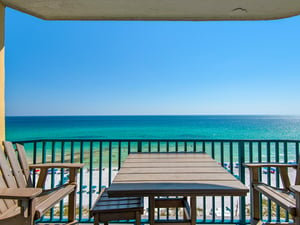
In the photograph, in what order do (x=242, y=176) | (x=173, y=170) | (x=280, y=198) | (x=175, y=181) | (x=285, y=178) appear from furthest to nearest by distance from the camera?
(x=242, y=176) → (x=285, y=178) → (x=280, y=198) → (x=173, y=170) → (x=175, y=181)

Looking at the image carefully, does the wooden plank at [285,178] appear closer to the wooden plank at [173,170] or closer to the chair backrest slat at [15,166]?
the wooden plank at [173,170]

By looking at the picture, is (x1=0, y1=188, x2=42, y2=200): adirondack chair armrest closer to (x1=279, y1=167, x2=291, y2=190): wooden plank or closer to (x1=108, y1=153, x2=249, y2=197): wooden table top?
(x1=108, y1=153, x2=249, y2=197): wooden table top

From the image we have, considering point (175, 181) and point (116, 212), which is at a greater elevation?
point (175, 181)

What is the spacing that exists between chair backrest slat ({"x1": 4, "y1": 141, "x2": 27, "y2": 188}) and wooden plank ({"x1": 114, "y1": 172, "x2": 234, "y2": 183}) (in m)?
1.28

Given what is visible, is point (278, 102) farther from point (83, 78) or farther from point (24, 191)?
point (24, 191)

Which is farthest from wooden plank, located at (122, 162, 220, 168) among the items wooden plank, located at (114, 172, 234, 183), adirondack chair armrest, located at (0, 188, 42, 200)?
adirondack chair armrest, located at (0, 188, 42, 200)

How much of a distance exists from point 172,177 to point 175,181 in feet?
0.31

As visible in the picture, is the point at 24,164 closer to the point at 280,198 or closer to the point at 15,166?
the point at 15,166

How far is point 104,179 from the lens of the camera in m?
7.04

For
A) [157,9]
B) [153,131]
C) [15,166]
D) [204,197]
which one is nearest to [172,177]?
[204,197]

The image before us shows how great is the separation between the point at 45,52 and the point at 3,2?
16259 millimetres

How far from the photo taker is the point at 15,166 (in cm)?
198

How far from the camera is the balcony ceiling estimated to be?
229cm

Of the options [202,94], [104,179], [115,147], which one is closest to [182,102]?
[202,94]
